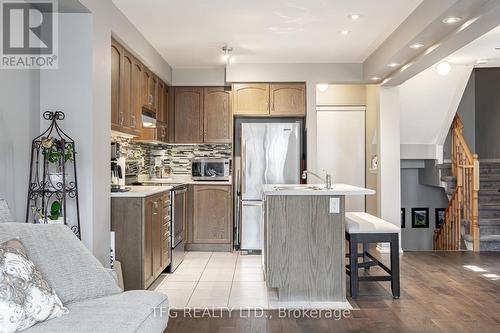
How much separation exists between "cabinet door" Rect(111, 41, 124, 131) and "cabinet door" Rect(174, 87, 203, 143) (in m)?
2.21

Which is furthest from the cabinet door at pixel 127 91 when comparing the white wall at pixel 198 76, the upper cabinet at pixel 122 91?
the white wall at pixel 198 76

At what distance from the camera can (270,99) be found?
607 cm

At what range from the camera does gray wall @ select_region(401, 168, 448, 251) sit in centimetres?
857

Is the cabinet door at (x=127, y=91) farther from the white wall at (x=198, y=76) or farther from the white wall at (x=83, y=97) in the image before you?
the white wall at (x=198, y=76)

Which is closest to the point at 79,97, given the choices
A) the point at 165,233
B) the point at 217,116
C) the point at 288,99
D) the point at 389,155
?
the point at 165,233

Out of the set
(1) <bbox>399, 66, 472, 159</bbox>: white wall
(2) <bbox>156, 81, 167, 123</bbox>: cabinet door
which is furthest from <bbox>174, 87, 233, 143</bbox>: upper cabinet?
(1) <bbox>399, 66, 472, 159</bbox>: white wall

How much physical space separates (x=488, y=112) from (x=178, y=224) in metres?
6.62

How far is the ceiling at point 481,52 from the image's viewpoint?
4.76 m

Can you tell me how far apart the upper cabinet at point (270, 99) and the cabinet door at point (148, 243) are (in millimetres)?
2518

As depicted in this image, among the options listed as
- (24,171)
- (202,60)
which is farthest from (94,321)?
(202,60)

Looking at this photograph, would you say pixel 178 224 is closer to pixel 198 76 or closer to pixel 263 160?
pixel 263 160

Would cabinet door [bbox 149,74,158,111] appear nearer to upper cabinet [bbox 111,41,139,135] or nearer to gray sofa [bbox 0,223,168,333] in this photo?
upper cabinet [bbox 111,41,139,135]

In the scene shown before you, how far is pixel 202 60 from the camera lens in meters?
5.82

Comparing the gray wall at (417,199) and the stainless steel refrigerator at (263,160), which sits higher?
the stainless steel refrigerator at (263,160)
